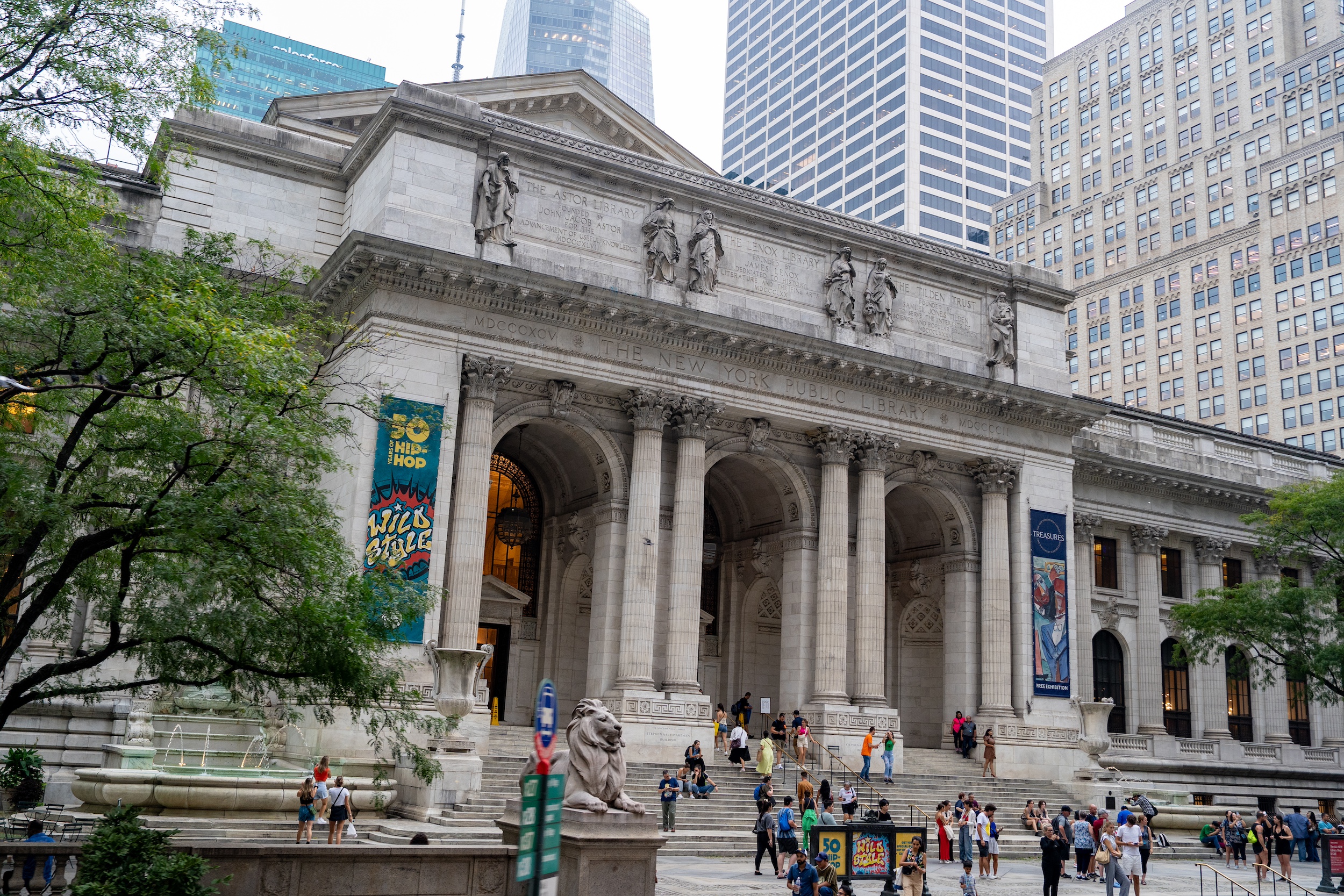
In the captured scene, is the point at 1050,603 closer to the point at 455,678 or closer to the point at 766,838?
the point at 766,838

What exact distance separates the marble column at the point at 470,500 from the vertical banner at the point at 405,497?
0.99 m

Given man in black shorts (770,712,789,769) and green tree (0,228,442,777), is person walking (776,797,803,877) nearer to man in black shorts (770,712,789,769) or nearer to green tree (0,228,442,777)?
green tree (0,228,442,777)

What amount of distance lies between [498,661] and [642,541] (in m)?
8.02

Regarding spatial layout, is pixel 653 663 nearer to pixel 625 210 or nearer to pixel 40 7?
pixel 625 210

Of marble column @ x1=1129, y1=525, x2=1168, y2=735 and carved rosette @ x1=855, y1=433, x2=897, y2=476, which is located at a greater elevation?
carved rosette @ x1=855, y1=433, x2=897, y2=476

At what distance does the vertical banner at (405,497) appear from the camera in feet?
104

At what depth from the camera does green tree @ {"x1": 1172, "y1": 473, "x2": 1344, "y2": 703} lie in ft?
138

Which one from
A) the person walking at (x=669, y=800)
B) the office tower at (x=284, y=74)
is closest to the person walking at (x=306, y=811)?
the person walking at (x=669, y=800)

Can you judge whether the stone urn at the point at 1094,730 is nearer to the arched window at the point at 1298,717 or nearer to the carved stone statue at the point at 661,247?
the carved stone statue at the point at 661,247

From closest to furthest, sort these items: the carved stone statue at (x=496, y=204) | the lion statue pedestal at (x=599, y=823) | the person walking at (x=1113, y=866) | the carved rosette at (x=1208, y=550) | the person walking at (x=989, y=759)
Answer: the lion statue pedestal at (x=599, y=823) < the person walking at (x=1113, y=866) < the carved stone statue at (x=496, y=204) < the person walking at (x=989, y=759) < the carved rosette at (x=1208, y=550)

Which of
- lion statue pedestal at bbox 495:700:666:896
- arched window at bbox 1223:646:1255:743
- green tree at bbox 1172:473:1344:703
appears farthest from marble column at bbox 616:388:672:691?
arched window at bbox 1223:646:1255:743

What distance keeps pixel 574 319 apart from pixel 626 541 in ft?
22.3

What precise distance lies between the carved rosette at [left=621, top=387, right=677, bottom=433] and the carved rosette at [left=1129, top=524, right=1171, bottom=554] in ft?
80.2

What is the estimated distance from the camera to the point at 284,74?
162750 millimetres
